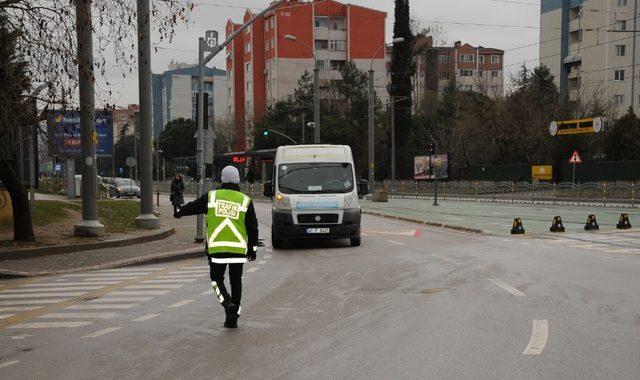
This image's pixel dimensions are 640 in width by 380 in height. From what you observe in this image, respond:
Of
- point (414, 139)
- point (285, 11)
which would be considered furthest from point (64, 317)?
point (285, 11)

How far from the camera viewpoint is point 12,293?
10.8 m

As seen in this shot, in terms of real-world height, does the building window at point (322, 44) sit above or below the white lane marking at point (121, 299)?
above

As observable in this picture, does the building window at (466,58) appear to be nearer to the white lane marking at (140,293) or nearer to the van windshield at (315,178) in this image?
the van windshield at (315,178)

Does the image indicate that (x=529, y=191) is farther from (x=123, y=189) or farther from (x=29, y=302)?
(x=29, y=302)

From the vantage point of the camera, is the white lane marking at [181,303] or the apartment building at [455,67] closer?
the white lane marking at [181,303]

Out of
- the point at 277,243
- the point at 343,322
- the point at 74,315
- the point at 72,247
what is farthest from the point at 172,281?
the point at 277,243

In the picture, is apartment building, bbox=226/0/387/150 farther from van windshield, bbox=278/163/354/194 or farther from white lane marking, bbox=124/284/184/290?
white lane marking, bbox=124/284/184/290

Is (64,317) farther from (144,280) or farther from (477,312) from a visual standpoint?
(477,312)

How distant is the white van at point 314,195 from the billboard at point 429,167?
131 ft

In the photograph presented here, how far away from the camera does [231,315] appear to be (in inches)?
300

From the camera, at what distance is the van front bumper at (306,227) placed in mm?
16719

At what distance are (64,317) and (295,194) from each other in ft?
29.2

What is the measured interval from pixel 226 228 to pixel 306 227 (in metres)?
9.01

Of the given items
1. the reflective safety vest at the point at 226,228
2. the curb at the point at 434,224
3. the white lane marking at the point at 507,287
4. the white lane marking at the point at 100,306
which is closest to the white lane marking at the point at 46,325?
the white lane marking at the point at 100,306
